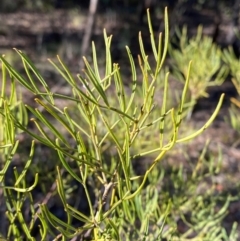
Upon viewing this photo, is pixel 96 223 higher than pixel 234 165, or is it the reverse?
pixel 96 223

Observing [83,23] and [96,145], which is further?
[83,23]

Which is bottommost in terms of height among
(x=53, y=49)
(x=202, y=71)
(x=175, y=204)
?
(x=53, y=49)

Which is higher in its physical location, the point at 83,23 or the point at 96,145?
the point at 96,145

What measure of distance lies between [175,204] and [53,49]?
15.8 ft

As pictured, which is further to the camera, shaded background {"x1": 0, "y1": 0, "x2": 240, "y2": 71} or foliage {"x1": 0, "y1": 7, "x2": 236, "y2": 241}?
shaded background {"x1": 0, "y1": 0, "x2": 240, "y2": 71}

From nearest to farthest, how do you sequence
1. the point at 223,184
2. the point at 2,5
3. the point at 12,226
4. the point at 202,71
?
the point at 12,226, the point at 202,71, the point at 223,184, the point at 2,5

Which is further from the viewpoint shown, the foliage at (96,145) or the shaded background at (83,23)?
the shaded background at (83,23)

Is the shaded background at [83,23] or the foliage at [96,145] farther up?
the foliage at [96,145]

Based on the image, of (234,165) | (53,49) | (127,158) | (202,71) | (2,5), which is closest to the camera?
(127,158)

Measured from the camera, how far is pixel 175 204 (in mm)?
1006

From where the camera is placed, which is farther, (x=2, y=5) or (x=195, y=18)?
(x=195, y=18)

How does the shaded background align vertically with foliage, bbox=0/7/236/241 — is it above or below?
below

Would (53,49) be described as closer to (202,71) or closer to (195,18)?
(195,18)

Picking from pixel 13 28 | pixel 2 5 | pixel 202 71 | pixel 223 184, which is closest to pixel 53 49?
pixel 13 28
